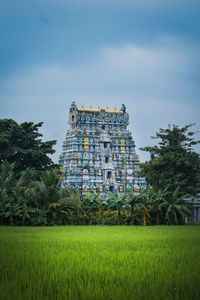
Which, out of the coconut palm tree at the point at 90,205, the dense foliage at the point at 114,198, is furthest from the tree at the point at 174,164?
the coconut palm tree at the point at 90,205

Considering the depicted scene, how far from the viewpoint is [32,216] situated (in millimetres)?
14094

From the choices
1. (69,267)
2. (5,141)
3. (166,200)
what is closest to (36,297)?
(69,267)

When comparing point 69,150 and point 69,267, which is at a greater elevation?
point 69,150

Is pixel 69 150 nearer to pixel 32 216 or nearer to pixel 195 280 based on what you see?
pixel 32 216

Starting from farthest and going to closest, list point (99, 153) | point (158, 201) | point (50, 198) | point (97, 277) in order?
1. point (99, 153)
2. point (158, 201)
3. point (50, 198)
4. point (97, 277)

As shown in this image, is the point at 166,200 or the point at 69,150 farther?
the point at 69,150

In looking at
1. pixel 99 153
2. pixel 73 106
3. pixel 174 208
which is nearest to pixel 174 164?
pixel 174 208

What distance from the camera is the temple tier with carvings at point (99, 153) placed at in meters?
47.2

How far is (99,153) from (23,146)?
25798 millimetres

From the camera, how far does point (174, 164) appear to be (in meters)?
19.6

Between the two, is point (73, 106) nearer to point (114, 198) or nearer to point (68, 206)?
point (114, 198)

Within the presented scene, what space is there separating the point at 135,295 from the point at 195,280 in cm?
77

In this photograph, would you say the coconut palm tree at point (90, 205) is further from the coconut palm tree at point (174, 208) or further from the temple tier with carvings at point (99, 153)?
the temple tier with carvings at point (99, 153)

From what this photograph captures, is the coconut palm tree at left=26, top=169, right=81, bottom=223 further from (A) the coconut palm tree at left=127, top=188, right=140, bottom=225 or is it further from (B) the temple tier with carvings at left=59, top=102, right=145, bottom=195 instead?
(B) the temple tier with carvings at left=59, top=102, right=145, bottom=195
